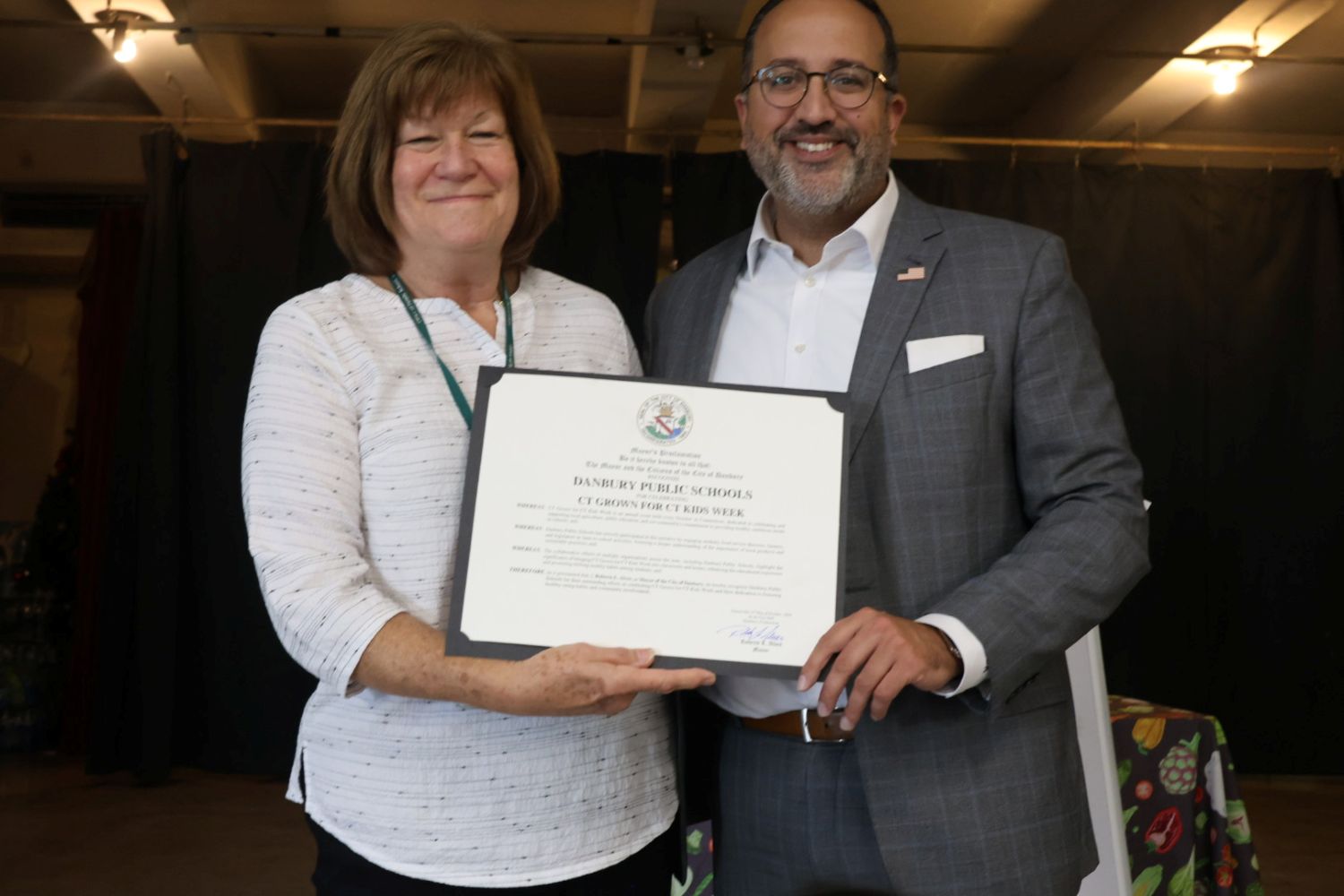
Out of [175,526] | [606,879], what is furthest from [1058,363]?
[175,526]

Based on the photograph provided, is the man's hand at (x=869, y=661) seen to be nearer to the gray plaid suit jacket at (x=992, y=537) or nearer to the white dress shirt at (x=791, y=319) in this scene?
the gray plaid suit jacket at (x=992, y=537)

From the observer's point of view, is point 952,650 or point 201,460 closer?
point 952,650

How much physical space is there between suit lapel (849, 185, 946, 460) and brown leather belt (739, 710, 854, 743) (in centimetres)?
37

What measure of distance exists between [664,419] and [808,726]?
521 mm

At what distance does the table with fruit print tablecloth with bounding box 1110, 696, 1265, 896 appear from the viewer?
2.77 m

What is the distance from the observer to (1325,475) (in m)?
5.32

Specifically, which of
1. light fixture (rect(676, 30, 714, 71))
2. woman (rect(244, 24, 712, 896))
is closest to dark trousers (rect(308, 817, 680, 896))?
woman (rect(244, 24, 712, 896))

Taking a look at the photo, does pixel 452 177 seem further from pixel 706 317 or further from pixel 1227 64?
pixel 1227 64

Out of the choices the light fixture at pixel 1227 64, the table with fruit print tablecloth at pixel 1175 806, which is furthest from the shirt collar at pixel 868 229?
the light fixture at pixel 1227 64

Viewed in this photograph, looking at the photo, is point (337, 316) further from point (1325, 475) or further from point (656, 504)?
point (1325, 475)

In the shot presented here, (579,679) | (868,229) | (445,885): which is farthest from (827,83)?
(445,885)

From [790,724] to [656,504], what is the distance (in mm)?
465

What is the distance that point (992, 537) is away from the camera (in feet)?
5.37

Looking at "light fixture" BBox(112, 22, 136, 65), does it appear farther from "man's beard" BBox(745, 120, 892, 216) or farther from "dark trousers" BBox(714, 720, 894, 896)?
"dark trousers" BBox(714, 720, 894, 896)
